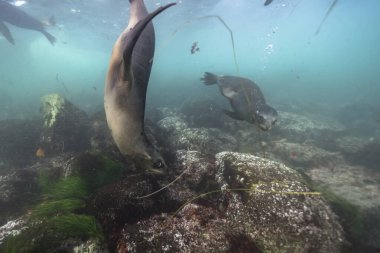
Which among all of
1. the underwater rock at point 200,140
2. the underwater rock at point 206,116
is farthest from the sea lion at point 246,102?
the underwater rock at point 206,116

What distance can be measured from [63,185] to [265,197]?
8.30 ft

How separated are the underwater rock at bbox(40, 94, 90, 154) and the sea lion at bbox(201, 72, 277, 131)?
406 cm

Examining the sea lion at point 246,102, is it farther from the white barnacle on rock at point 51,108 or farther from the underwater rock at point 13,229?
the white barnacle on rock at point 51,108

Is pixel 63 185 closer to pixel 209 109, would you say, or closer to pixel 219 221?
pixel 219 221

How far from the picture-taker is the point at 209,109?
11.1m

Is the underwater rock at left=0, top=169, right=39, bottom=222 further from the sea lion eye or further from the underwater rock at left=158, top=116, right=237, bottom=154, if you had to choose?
the underwater rock at left=158, top=116, right=237, bottom=154

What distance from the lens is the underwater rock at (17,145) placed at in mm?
7793

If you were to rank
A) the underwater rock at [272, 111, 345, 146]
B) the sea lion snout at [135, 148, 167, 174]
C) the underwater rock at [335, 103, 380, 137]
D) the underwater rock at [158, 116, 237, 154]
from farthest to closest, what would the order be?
1. the underwater rock at [335, 103, 380, 137]
2. the underwater rock at [272, 111, 345, 146]
3. the underwater rock at [158, 116, 237, 154]
4. the sea lion snout at [135, 148, 167, 174]

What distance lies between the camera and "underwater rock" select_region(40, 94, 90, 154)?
7.08m

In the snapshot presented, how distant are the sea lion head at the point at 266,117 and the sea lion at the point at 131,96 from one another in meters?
3.12

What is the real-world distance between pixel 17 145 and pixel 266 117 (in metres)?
7.96

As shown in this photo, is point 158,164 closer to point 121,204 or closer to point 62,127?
point 121,204

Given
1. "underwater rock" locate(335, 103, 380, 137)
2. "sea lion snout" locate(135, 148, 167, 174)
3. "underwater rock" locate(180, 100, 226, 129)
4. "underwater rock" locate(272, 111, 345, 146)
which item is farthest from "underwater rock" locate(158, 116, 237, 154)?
"underwater rock" locate(335, 103, 380, 137)

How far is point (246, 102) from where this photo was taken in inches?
216
